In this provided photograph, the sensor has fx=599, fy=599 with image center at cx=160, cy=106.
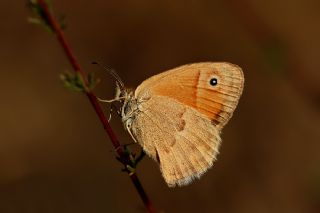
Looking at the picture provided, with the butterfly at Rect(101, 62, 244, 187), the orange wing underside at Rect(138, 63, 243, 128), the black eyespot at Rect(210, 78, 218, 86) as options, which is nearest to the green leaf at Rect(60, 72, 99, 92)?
the butterfly at Rect(101, 62, 244, 187)

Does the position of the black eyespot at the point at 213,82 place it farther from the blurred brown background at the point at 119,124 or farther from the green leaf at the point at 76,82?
the blurred brown background at the point at 119,124

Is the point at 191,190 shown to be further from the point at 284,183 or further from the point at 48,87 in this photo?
the point at 48,87

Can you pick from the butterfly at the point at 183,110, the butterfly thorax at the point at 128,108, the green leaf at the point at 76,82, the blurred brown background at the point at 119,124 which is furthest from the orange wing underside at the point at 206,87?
the blurred brown background at the point at 119,124

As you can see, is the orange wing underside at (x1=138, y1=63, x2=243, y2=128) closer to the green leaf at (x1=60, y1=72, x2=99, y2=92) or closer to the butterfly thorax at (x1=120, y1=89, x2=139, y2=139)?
the butterfly thorax at (x1=120, y1=89, x2=139, y2=139)

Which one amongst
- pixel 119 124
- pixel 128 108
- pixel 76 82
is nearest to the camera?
pixel 76 82

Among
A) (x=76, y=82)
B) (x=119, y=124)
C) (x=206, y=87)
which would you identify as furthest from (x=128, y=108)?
(x=119, y=124)

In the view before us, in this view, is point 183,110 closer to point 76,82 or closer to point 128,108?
point 128,108

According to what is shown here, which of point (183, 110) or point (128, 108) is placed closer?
point (128, 108)
